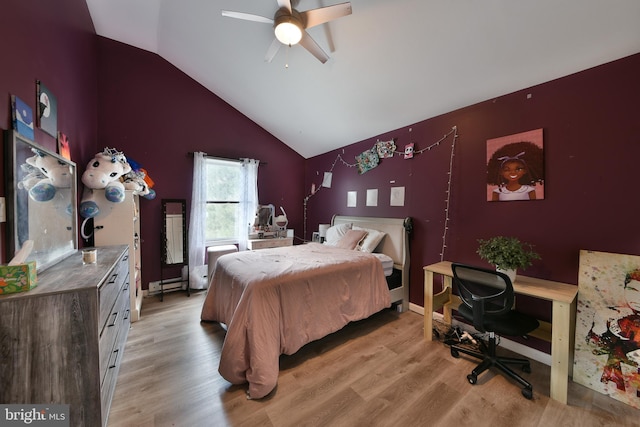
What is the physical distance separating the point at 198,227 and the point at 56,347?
2.73 meters

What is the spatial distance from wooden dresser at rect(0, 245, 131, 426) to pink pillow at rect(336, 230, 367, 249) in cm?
248

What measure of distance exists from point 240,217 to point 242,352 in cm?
272

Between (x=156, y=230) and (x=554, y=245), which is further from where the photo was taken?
(x=156, y=230)

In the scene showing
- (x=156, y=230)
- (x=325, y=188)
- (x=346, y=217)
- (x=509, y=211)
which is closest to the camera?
(x=509, y=211)

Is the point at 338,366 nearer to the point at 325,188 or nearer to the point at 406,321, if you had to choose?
the point at 406,321

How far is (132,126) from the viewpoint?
3279 millimetres

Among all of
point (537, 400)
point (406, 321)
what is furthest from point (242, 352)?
point (537, 400)

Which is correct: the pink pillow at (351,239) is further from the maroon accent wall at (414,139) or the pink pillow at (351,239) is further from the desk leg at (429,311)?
the desk leg at (429,311)

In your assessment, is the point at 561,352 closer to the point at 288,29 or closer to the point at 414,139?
the point at 414,139

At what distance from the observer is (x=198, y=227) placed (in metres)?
3.68

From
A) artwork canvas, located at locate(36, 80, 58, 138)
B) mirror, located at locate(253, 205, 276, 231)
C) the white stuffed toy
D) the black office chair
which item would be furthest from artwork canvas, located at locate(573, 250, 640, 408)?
the white stuffed toy

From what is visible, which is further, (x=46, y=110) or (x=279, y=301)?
(x=279, y=301)

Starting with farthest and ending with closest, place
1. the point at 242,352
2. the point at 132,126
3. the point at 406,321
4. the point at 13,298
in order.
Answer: the point at 132,126 < the point at 406,321 < the point at 242,352 < the point at 13,298

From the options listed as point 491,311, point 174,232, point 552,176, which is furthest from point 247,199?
point 552,176
